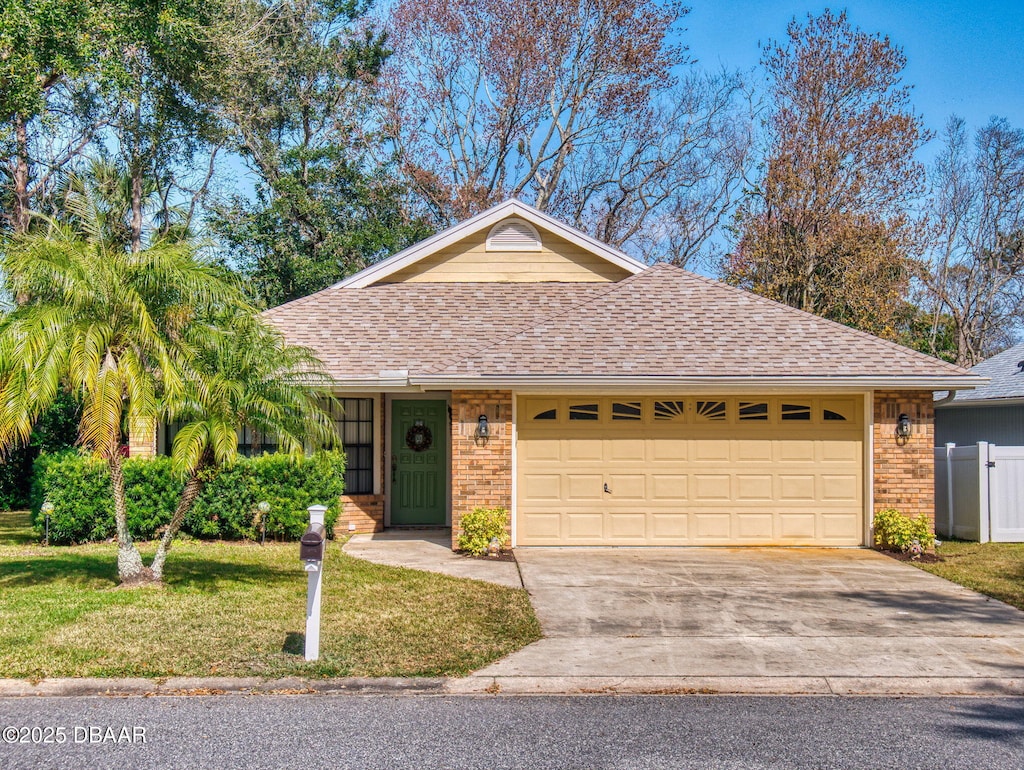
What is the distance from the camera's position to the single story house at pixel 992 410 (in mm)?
18609

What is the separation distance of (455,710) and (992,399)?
16028 millimetres

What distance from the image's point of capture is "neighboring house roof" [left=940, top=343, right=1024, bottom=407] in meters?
18.3

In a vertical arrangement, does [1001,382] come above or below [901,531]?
above

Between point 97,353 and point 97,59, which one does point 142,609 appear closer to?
point 97,353

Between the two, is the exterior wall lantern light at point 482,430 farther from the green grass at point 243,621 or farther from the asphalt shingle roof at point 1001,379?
the asphalt shingle roof at point 1001,379

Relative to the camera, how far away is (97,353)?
8.73 metres

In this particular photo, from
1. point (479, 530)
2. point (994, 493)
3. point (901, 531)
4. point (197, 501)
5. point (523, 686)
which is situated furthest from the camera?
point (994, 493)

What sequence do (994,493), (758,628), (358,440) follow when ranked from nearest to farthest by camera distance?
1. (758,628)
2. (994,493)
3. (358,440)

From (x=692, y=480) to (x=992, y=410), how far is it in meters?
10.1

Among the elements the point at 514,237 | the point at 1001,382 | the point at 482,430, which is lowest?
the point at 482,430

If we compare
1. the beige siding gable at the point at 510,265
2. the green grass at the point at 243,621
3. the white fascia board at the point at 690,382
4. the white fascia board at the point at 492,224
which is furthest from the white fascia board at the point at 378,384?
the beige siding gable at the point at 510,265

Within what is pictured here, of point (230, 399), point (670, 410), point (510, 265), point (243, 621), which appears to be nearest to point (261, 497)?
point (230, 399)

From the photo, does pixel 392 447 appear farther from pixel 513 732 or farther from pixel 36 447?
pixel 513 732

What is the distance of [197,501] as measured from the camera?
13.2m
